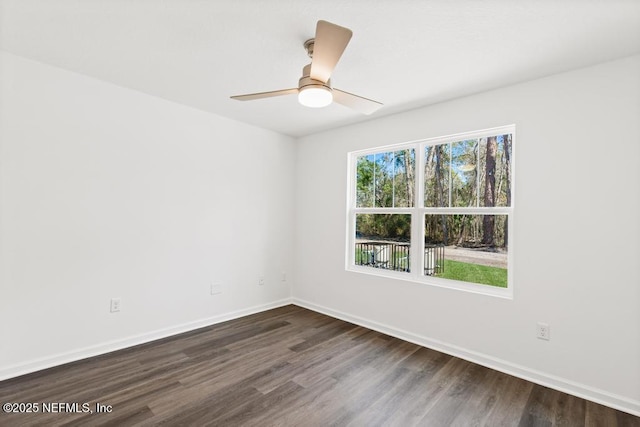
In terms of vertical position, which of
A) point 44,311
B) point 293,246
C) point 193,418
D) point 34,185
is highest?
point 34,185

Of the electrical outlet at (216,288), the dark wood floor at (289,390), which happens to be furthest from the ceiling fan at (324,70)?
the electrical outlet at (216,288)

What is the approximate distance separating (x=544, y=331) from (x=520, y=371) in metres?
0.39

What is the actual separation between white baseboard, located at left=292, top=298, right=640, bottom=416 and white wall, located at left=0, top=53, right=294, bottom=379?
5.92ft

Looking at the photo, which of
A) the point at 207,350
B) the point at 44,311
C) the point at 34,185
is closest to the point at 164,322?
the point at 207,350

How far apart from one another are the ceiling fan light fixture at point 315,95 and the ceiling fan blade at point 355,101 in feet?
0.46

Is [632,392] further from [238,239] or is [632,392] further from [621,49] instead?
[238,239]

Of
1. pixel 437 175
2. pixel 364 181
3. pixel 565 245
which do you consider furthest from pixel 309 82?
pixel 565 245

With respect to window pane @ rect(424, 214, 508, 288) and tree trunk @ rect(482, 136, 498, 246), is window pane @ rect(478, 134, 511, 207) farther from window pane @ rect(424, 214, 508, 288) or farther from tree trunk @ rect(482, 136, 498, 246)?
window pane @ rect(424, 214, 508, 288)

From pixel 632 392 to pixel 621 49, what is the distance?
2.32m

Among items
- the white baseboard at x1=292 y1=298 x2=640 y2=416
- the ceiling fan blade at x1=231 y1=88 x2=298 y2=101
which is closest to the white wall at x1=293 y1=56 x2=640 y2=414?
the white baseboard at x1=292 y1=298 x2=640 y2=416

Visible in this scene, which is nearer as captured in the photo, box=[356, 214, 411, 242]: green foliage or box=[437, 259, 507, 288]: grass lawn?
box=[437, 259, 507, 288]: grass lawn

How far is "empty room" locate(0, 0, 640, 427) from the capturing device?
1.90m

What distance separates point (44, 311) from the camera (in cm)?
241

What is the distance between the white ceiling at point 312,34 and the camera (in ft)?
5.57
